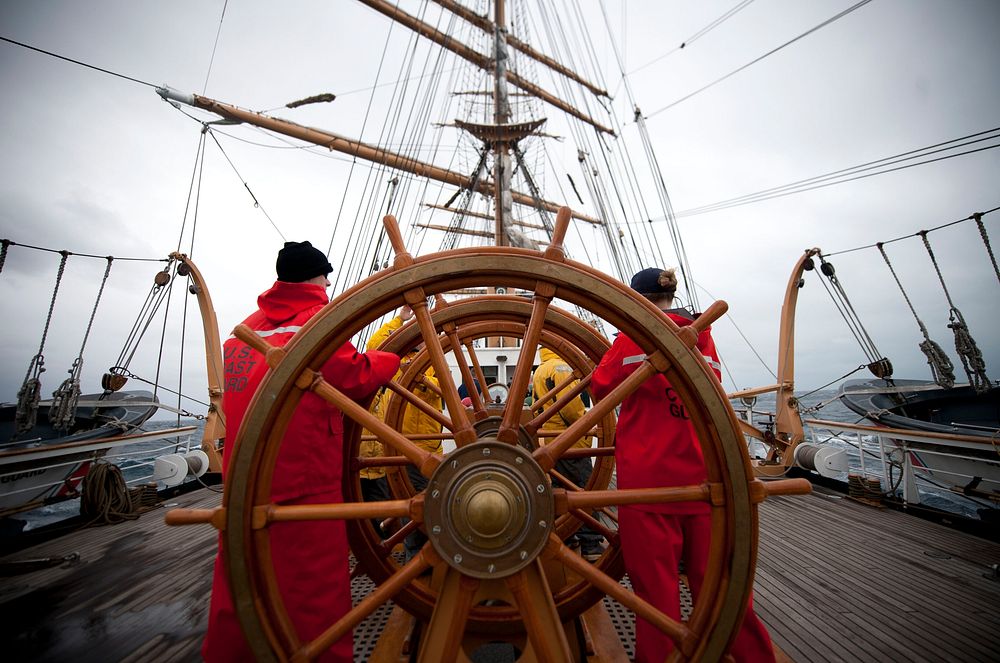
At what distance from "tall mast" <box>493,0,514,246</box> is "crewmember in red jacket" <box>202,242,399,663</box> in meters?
11.5

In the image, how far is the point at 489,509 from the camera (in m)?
1.15

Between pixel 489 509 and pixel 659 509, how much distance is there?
2.58 ft

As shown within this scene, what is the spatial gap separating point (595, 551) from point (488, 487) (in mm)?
2422

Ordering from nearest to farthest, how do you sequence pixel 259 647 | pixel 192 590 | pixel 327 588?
pixel 259 647 < pixel 327 588 < pixel 192 590

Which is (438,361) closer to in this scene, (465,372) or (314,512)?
(314,512)

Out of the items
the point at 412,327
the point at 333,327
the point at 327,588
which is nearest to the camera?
the point at 333,327

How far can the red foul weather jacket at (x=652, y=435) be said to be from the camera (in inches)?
63.1

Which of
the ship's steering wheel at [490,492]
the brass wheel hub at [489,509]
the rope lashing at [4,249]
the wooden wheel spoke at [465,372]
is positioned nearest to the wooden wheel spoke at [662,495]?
the ship's steering wheel at [490,492]

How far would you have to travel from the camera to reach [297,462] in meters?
1.49

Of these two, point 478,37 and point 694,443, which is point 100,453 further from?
point 478,37

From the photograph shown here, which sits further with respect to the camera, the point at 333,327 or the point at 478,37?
the point at 478,37

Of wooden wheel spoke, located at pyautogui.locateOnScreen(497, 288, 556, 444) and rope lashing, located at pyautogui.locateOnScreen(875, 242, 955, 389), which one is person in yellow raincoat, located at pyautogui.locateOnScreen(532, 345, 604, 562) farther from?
rope lashing, located at pyautogui.locateOnScreen(875, 242, 955, 389)

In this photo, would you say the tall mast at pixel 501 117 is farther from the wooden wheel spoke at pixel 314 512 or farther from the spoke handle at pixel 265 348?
the wooden wheel spoke at pixel 314 512

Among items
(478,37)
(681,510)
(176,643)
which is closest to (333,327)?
(681,510)
